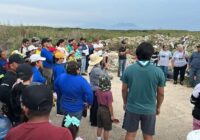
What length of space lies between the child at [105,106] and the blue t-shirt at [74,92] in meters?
1.00

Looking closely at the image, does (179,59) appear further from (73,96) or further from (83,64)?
(73,96)

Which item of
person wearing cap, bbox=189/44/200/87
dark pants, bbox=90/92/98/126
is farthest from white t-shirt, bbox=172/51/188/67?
dark pants, bbox=90/92/98/126

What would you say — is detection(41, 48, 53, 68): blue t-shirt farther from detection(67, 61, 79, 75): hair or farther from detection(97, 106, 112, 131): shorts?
detection(67, 61, 79, 75): hair

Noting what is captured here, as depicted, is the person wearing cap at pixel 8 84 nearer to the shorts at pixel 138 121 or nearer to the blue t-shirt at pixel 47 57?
the shorts at pixel 138 121

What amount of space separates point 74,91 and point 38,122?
3531mm

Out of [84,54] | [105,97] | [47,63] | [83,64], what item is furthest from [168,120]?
[83,64]

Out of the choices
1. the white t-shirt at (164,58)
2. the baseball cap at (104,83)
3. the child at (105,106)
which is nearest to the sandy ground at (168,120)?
the child at (105,106)

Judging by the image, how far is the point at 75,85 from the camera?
696 cm

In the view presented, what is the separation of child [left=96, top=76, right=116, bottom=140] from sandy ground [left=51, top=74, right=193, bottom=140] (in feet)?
2.67

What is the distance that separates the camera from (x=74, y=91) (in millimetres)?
6965

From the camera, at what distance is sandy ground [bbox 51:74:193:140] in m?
9.28

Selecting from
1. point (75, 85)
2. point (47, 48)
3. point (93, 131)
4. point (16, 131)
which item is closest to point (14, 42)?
point (47, 48)

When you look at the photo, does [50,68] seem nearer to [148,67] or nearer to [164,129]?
[164,129]

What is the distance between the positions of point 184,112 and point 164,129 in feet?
7.04
